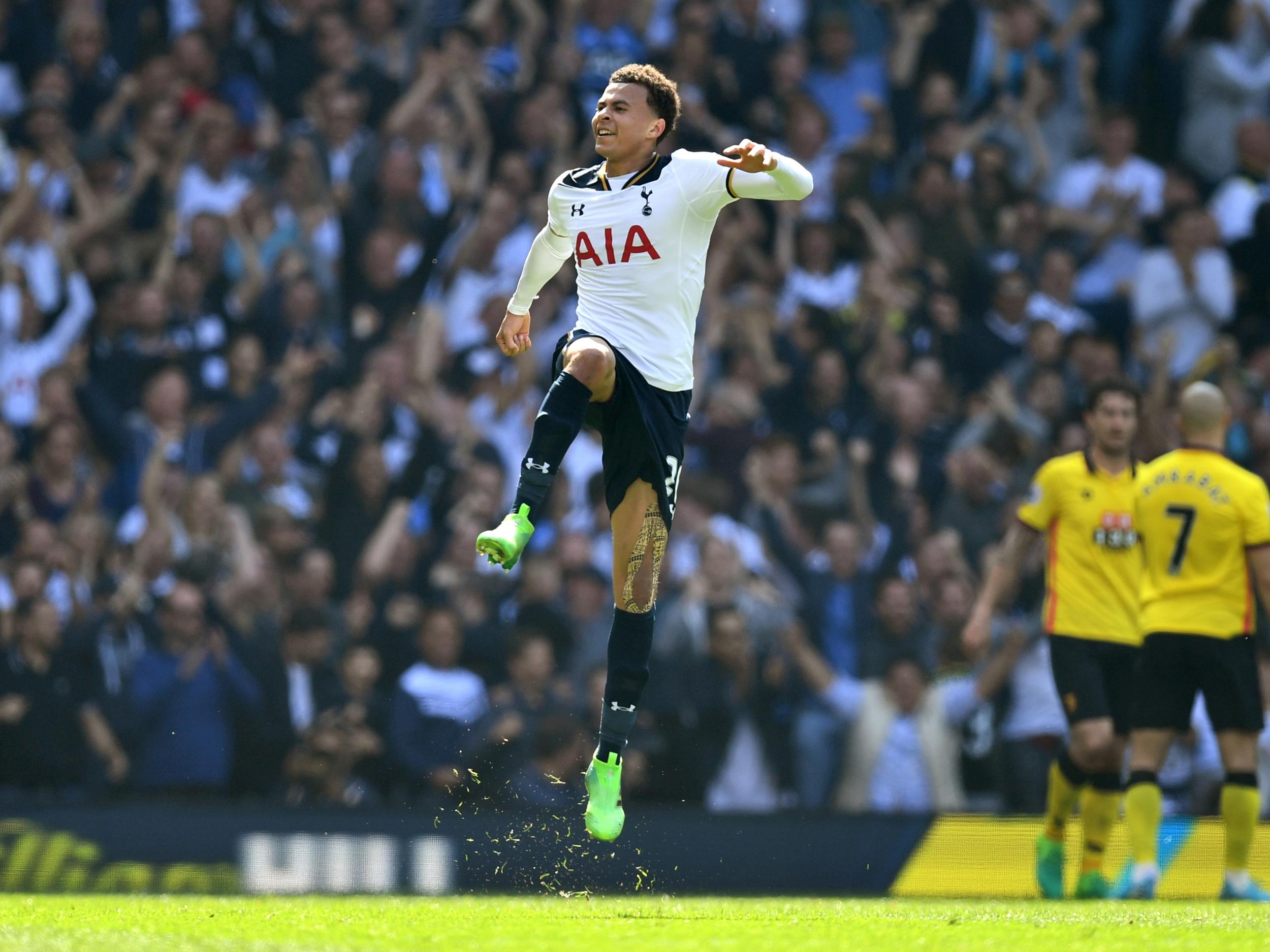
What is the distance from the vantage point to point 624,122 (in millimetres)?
6766

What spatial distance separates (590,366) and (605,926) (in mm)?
2099

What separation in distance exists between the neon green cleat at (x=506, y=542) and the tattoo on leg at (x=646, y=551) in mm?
691

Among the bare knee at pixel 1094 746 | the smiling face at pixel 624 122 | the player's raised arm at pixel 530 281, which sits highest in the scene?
the smiling face at pixel 624 122

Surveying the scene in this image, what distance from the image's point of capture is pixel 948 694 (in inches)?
432

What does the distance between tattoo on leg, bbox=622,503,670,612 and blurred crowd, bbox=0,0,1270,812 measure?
365 centimetres

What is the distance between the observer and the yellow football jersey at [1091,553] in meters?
8.96

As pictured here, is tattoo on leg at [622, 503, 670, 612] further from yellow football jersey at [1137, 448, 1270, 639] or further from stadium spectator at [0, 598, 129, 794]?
stadium spectator at [0, 598, 129, 794]

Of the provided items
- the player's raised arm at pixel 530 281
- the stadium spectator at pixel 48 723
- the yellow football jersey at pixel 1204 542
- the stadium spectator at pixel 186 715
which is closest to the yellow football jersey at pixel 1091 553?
the yellow football jersey at pixel 1204 542

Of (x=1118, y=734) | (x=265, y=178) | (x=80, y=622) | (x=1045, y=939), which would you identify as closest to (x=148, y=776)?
(x=80, y=622)

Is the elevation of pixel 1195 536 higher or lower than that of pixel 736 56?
lower

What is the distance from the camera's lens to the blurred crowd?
34.9ft

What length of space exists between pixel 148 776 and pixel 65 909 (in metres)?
3.42

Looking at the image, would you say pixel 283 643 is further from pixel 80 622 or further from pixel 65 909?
pixel 65 909

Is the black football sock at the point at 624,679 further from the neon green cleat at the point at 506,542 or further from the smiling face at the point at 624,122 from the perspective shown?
the smiling face at the point at 624,122
